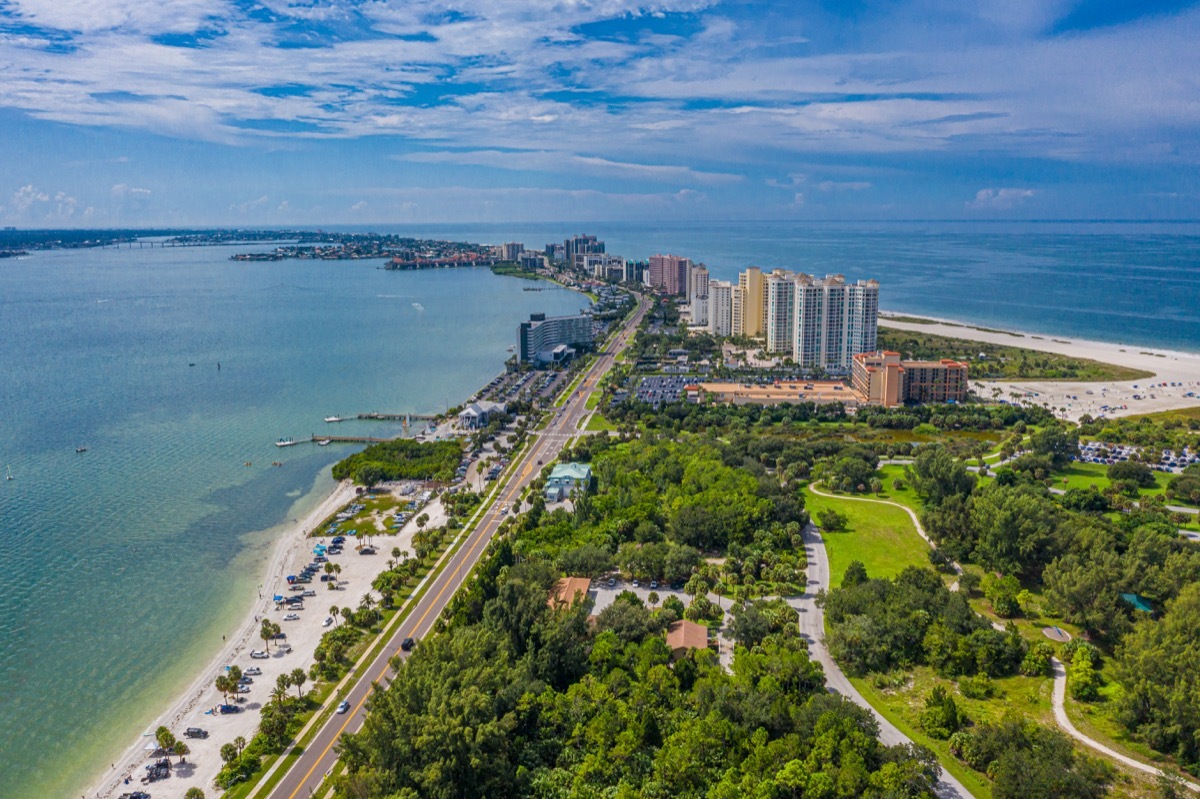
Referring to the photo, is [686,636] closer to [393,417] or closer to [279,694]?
[279,694]

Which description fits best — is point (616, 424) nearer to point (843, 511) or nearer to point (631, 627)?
point (843, 511)

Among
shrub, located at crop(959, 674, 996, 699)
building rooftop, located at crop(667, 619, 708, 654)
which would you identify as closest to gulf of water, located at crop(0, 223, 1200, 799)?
building rooftop, located at crop(667, 619, 708, 654)

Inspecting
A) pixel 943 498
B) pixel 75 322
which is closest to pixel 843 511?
pixel 943 498

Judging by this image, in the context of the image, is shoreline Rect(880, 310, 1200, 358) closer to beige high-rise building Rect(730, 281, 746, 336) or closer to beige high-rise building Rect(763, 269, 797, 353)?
beige high-rise building Rect(730, 281, 746, 336)

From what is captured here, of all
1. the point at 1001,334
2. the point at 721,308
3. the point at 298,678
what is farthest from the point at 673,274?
the point at 298,678

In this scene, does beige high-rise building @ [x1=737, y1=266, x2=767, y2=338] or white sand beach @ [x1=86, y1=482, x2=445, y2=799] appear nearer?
white sand beach @ [x1=86, y1=482, x2=445, y2=799]

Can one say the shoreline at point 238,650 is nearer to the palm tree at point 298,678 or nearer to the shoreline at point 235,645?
the shoreline at point 235,645

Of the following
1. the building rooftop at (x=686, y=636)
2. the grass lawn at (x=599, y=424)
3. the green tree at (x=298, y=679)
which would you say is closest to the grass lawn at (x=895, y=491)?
the building rooftop at (x=686, y=636)
